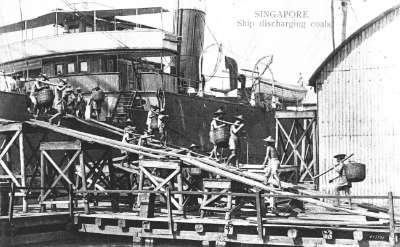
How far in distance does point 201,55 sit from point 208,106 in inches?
148

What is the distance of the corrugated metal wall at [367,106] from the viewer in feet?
52.5

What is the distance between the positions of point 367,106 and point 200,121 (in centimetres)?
1115

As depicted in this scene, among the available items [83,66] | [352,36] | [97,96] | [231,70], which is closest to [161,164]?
[352,36]

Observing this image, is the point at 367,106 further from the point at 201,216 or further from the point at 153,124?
the point at 153,124

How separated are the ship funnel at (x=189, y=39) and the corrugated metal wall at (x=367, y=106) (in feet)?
48.1

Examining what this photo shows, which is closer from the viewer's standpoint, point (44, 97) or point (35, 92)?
point (44, 97)

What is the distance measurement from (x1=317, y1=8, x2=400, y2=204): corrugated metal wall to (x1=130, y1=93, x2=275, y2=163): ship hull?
24.0 feet

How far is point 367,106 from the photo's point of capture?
54.2 ft

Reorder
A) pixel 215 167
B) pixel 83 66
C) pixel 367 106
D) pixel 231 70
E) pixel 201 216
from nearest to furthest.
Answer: pixel 201 216 → pixel 215 167 → pixel 367 106 → pixel 83 66 → pixel 231 70

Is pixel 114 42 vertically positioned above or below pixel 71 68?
above

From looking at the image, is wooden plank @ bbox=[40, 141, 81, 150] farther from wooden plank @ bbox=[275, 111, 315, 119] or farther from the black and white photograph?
wooden plank @ bbox=[275, 111, 315, 119]

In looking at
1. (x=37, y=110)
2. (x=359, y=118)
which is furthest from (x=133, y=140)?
(x=359, y=118)

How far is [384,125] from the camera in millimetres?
16172

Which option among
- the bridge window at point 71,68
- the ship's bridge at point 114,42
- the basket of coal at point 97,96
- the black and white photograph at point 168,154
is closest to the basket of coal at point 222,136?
the black and white photograph at point 168,154
